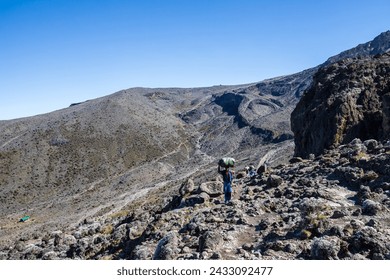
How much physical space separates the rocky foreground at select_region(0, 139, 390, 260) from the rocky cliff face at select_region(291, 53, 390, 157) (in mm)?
12061

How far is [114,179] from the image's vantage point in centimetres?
8606

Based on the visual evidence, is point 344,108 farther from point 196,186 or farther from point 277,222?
point 277,222

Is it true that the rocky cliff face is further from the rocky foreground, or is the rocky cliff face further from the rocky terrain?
the rocky foreground

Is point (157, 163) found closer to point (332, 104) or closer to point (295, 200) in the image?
point (332, 104)

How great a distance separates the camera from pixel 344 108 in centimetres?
3650

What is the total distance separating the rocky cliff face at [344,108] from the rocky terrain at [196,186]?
7.5 inches

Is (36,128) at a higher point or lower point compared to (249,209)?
higher

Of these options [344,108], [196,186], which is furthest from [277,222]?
[344,108]

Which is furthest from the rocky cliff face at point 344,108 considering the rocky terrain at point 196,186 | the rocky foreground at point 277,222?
the rocky foreground at point 277,222

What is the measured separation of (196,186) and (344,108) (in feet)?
66.5

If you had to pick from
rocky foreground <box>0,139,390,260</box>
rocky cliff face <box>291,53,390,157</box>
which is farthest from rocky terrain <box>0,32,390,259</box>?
rocky cliff face <box>291,53,390,157</box>

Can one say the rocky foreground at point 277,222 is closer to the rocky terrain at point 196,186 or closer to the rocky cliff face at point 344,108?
the rocky terrain at point 196,186
